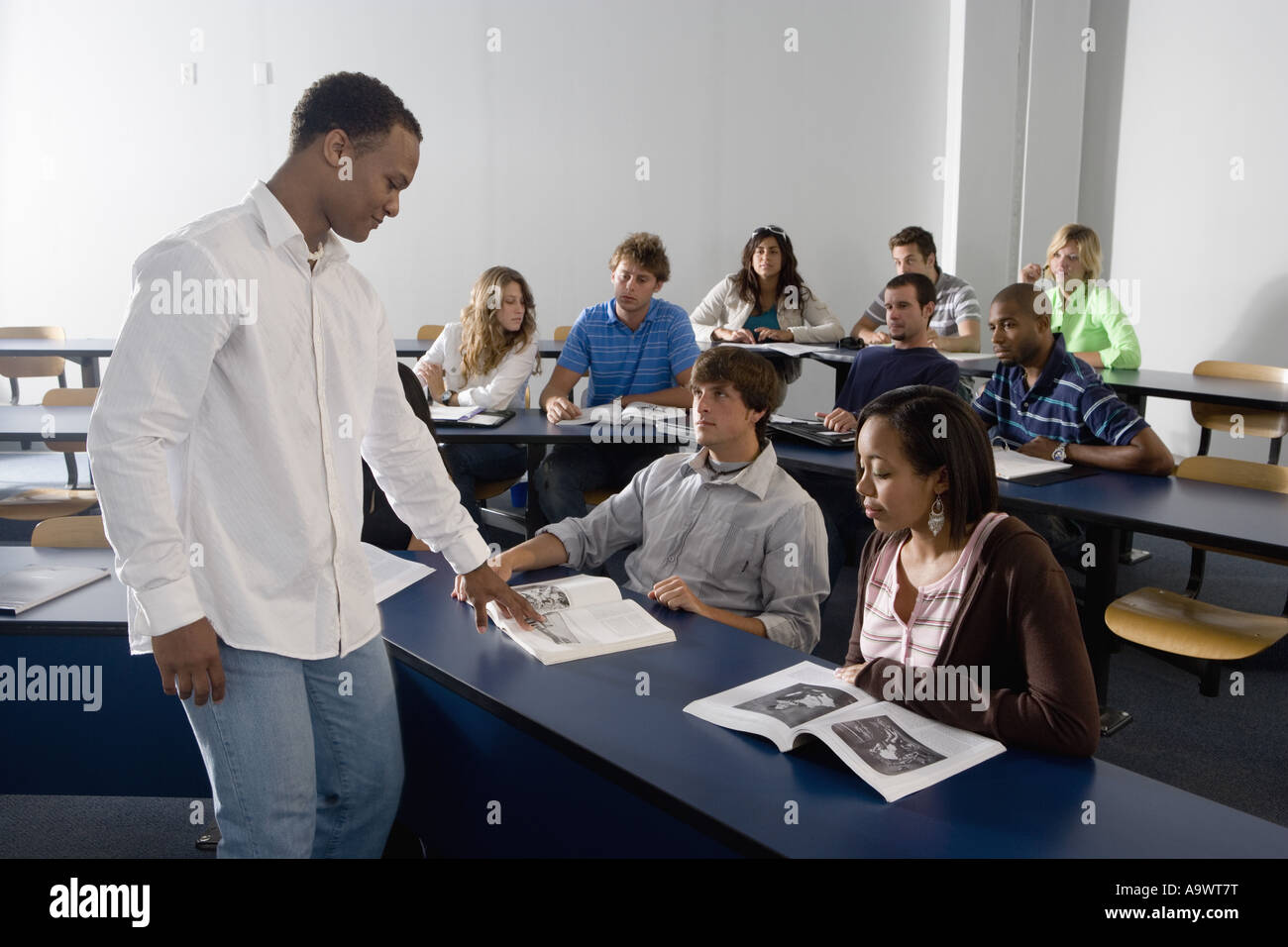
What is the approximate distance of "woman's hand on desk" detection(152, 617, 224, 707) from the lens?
132 cm

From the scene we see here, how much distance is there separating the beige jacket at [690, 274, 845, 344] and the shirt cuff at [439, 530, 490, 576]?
12.1 feet

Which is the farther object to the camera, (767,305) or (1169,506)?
(767,305)

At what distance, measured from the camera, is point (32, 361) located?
19.3 ft

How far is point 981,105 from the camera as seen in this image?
264 inches

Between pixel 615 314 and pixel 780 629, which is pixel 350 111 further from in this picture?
pixel 615 314

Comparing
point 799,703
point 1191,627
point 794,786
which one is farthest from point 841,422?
point 794,786

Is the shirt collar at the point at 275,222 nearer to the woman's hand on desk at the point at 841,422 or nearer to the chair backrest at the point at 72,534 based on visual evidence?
the chair backrest at the point at 72,534

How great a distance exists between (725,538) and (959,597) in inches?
30.0

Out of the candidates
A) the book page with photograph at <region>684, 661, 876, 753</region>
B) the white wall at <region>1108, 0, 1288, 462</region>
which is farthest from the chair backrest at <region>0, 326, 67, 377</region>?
the white wall at <region>1108, 0, 1288, 462</region>

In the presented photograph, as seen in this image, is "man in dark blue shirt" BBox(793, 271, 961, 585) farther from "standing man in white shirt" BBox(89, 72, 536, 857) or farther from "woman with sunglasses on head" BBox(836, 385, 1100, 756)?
"standing man in white shirt" BBox(89, 72, 536, 857)

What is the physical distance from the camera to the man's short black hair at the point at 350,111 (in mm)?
1399

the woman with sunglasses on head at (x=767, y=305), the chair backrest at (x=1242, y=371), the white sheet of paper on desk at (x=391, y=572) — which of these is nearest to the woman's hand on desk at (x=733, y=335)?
the woman with sunglasses on head at (x=767, y=305)
